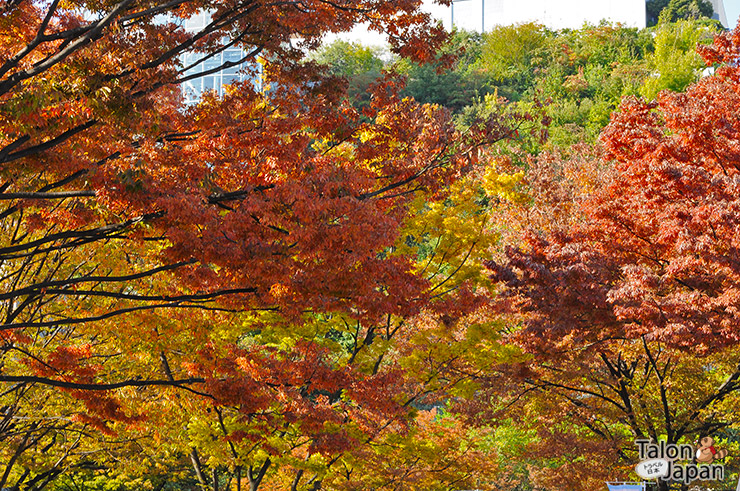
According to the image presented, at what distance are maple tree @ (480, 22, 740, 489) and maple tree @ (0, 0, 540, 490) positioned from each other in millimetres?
2094

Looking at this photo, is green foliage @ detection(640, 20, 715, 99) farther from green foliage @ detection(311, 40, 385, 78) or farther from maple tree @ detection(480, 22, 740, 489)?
maple tree @ detection(480, 22, 740, 489)

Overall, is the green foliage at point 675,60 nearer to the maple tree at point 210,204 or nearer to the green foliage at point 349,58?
the green foliage at point 349,58

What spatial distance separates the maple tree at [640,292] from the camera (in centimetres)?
1098

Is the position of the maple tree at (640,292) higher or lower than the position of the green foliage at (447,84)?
lower

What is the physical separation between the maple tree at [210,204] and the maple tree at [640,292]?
2.09m

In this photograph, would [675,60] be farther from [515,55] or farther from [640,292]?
[640,292]

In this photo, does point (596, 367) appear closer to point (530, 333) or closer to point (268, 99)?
point (530, 333)

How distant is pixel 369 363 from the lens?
14023 mm

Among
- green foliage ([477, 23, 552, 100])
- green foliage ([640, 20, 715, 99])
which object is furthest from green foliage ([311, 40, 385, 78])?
green foliage ([640, 20, 715, 99])

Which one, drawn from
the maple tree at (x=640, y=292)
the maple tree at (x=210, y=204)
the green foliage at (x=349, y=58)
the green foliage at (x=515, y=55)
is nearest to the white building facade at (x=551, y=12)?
the green foliage at (x=515, y=55)

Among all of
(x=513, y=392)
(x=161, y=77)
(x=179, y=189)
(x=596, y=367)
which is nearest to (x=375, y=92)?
(x=161, y=77)

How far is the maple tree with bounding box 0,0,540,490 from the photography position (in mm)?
6594

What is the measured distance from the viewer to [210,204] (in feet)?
22.9

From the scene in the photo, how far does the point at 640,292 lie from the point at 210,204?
7.15 m
